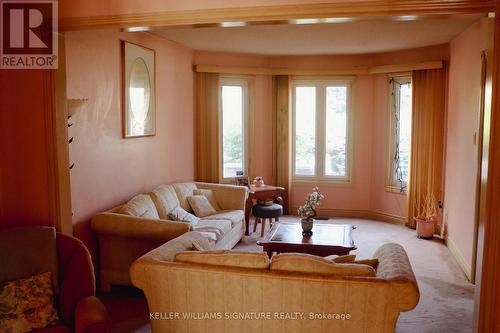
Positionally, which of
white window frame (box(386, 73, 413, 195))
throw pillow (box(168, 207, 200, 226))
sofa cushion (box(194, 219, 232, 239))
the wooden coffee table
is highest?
white window frame (box(386, 73, 413, 195))

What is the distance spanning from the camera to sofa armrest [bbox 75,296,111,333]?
2.60 m

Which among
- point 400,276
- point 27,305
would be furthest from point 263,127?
point 27,305

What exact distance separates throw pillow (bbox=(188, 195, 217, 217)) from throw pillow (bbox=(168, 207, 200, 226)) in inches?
12.9

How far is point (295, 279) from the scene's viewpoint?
278cm

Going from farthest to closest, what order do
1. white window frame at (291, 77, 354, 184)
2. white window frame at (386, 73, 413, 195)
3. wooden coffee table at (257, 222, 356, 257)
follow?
white window frame at (291, 77, 354, 184), white window frame at (386, 73, 413, 195), wooden coffee table at (257, 222, 356, 257)

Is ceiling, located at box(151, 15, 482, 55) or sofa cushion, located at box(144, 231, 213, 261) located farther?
ceiling, located at box(151, 15, 482, 55)

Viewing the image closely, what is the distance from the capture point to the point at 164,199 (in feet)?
17.8

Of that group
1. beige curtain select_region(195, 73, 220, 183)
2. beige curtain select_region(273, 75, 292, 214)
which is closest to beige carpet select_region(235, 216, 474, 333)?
beige curtain select_region(273, 75, 292, 214)

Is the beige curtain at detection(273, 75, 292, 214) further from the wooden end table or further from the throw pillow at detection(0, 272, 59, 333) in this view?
the throw pillow at detection(0, 272, 59, 333)

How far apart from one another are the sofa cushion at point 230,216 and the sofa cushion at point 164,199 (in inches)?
18.7

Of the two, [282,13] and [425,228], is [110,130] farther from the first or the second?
[425,228]

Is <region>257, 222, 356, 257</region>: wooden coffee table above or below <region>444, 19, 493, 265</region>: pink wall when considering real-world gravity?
below

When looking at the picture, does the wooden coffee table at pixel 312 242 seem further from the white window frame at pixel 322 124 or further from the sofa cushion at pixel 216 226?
the white window frame at pixel 322 124

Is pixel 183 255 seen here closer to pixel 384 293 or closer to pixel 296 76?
pixel 384 293
